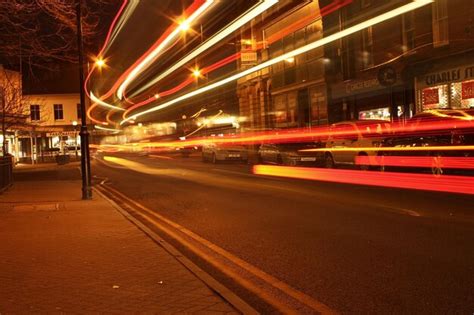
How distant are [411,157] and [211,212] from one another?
8.98 meters

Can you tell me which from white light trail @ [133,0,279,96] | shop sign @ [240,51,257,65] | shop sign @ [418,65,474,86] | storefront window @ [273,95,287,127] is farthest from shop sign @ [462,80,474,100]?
shop sign @ [240,51,257,65]

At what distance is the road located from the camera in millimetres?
5629

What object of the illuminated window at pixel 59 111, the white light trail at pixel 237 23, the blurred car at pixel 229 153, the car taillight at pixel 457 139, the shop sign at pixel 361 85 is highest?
the white light trail at pixel 237 23

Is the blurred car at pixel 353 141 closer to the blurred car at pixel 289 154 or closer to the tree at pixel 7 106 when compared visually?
the blurred car at pixel 289 154

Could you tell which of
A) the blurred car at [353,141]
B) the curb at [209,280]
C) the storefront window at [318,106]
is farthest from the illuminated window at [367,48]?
the curb at [209,280]

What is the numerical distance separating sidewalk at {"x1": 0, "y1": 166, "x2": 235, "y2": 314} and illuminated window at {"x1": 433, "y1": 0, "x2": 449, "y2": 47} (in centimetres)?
1821

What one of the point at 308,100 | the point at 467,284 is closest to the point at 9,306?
the point at 467,284

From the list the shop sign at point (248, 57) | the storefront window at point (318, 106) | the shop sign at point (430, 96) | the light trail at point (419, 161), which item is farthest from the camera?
the shop sign at point (248, 57)

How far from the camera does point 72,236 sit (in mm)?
9078

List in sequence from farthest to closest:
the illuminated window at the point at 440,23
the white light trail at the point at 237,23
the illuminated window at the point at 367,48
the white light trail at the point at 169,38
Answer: the illuminated window at the point at 367,48 → the white light trail at the point at 237,23 → the illuminated window at the point at 440,23 → the white light trail at the point at 169,38

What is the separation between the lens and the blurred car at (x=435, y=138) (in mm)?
16500

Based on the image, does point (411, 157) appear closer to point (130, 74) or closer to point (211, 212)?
point (211, 212)

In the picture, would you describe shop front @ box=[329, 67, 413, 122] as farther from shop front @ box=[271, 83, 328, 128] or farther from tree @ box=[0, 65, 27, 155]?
tree @ box=[0, 65, 27, 155]

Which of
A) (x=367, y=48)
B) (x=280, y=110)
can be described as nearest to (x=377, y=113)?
(x=367, y=48)
